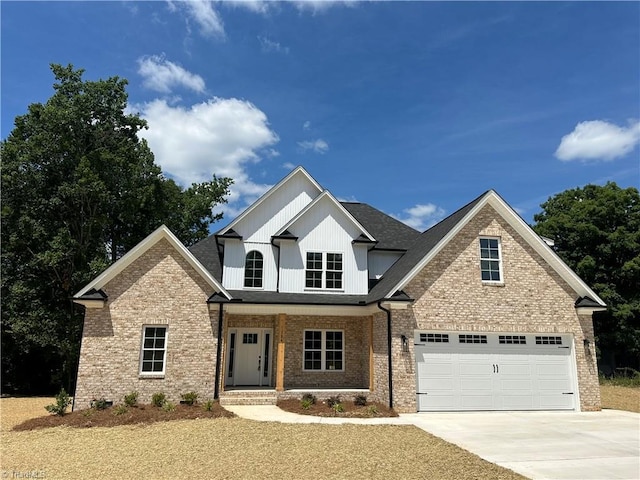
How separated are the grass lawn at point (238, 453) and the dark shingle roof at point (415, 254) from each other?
536 centimetres

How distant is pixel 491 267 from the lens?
15992mm

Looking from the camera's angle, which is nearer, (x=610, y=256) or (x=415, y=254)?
A: (x=415, y=254)

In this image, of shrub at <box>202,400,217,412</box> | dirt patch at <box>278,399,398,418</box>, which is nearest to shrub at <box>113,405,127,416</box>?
shrub at <box>202,400,217,412</box>

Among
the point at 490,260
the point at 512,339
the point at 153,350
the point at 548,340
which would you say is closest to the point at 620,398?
the point at 548,340

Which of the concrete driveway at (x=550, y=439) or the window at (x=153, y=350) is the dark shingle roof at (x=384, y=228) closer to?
the concrete driveway at (x=550, y=439)

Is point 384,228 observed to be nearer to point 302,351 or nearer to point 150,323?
point 302,351

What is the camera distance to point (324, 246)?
18.2m

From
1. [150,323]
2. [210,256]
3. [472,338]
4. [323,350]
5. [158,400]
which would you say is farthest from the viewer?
[210,256]

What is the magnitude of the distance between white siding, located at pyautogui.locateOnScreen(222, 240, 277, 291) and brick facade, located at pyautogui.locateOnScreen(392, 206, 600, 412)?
228 inches

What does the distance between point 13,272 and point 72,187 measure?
5.67 metres

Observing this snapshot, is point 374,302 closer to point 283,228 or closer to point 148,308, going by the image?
point 283,228

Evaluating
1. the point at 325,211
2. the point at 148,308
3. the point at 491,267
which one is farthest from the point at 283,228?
the point at 491,267

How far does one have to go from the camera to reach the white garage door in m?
14.8

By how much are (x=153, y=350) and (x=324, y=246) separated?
25.0 feet
